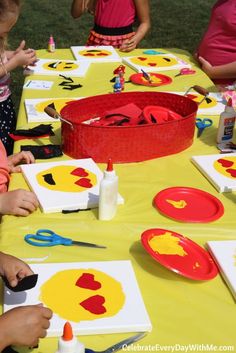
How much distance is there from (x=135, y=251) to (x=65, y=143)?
626mm

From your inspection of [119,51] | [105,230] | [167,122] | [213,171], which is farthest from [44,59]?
[105,230]

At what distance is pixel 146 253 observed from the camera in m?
1.26

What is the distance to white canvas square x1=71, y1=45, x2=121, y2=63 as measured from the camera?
2812 mm

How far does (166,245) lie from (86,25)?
567 centimetres

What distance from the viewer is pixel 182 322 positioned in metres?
Result: 1.04

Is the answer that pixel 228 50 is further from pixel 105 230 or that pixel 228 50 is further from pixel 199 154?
pixel 105 230

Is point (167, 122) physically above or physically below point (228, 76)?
above

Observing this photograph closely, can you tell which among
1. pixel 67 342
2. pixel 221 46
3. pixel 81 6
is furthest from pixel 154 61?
pixel 67 342

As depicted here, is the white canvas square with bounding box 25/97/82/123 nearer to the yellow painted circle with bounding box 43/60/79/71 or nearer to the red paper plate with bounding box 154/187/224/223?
the yellow painted circle with bounding box 43/60/79/71

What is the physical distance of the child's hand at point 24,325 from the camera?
95 cm

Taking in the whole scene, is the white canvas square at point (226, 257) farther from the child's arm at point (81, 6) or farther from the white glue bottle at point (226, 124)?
the child's arm at point (81, 6)

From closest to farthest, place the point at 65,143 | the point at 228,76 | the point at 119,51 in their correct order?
the point at 65,143 → the point at 228,76 → the point at 119,51

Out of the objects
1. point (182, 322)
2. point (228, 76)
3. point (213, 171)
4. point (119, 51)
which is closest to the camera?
point (182, 322)

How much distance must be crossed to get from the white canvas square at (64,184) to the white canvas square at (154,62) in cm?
114
